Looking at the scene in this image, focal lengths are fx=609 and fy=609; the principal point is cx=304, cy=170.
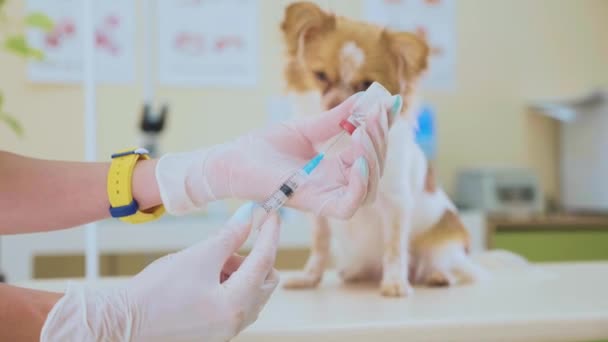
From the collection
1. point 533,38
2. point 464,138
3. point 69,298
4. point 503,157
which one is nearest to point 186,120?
point 464,138

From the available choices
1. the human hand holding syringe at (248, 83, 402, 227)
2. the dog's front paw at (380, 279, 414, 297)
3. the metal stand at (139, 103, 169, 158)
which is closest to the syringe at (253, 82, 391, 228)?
the human hand holding syringe at (248, 83, 402, 227)

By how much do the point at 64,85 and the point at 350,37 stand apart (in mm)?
1952

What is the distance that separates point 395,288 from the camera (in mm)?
932

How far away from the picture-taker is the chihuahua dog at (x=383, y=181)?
92cm

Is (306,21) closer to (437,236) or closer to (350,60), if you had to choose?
(350,60)

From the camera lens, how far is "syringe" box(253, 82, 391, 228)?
704 millimetres

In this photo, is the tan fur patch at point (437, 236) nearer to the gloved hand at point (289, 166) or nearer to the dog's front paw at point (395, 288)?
the dog's front paw at point (395, 288)

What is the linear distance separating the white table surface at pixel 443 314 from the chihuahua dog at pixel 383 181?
0.07 m

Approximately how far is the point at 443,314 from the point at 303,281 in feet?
1.03

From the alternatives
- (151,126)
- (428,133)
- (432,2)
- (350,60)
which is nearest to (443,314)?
(350,60)

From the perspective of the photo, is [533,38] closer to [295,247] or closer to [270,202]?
[295,247]

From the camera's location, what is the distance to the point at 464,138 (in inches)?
113

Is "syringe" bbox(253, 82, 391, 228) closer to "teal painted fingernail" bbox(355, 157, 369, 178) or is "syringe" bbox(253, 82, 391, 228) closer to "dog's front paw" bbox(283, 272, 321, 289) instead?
"teal painted fingernail" bbox(355, 157, 369, 178)

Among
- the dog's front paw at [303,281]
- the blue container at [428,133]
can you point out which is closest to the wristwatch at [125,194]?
the dog's front paw at [303,281]
